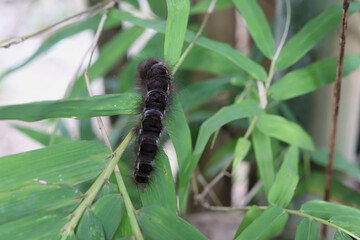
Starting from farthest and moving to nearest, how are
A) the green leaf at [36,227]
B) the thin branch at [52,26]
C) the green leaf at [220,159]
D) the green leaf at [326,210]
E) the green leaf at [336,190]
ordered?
the green leaf at [220,159], the green leaf at [336,190], the thin branch at [52,26], the green leaf at [326,210], the green leaf at [36,227]

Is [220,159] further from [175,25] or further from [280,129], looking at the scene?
[175,25]

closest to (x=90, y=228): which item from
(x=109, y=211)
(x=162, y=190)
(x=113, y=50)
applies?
(x=109, y=211)

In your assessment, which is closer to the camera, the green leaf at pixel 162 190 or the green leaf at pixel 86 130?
the green leaf at pixel 162 190

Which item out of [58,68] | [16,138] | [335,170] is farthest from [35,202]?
[58,68]

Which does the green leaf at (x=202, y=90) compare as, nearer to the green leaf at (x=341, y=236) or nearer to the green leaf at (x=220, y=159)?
the green leaf at (x=220, y=159)

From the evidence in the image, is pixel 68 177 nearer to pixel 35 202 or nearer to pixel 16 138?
pixel 35 202

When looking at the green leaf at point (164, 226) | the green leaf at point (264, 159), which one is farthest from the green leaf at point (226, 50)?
the green leaf at point (164, 226)

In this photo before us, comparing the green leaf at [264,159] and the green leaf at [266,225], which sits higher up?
the green leaf at [264,159]

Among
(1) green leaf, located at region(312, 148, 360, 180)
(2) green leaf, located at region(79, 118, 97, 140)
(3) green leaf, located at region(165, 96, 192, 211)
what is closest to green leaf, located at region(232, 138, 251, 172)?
(3) green leaf, located at region(165, 96, 192, 211)
